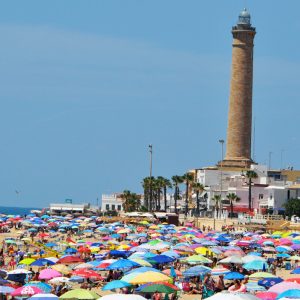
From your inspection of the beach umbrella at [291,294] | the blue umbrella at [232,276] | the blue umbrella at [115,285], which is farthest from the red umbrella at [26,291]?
the blue umbrella at [232,276]

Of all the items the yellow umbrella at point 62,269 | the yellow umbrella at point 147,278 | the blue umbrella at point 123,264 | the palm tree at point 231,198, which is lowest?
the yellow umbrella at point 62,269

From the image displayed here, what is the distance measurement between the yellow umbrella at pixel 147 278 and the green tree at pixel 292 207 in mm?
59174

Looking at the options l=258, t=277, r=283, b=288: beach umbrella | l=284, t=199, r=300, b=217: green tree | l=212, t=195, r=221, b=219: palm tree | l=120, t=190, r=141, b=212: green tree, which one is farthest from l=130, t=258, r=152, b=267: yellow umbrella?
l=120, t=190, r=141, b=212: green tree

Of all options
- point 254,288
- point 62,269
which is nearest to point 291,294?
point 254,288

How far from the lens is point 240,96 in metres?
103

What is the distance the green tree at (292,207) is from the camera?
87250 millimetres

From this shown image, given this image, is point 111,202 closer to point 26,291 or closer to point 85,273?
point 85,273

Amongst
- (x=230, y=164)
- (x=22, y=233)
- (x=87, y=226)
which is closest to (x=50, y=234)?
(x=22, y=233)

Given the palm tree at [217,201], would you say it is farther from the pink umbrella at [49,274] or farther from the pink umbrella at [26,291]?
the pink umbrella at [26,291]

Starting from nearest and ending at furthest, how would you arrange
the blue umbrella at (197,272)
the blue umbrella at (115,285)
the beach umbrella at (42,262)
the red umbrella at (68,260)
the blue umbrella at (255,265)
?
the blue umbrella at (115,285) < the blue umbrella at (197,272) < the blue umbrella at (255,265) < the beach umbrella at (42,262) < the red umbrella at (68,260)

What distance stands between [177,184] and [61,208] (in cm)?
3468

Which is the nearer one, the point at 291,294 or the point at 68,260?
the point at 291,294

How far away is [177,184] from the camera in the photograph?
10375 cm

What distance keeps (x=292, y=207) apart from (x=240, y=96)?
18832 millimetres
